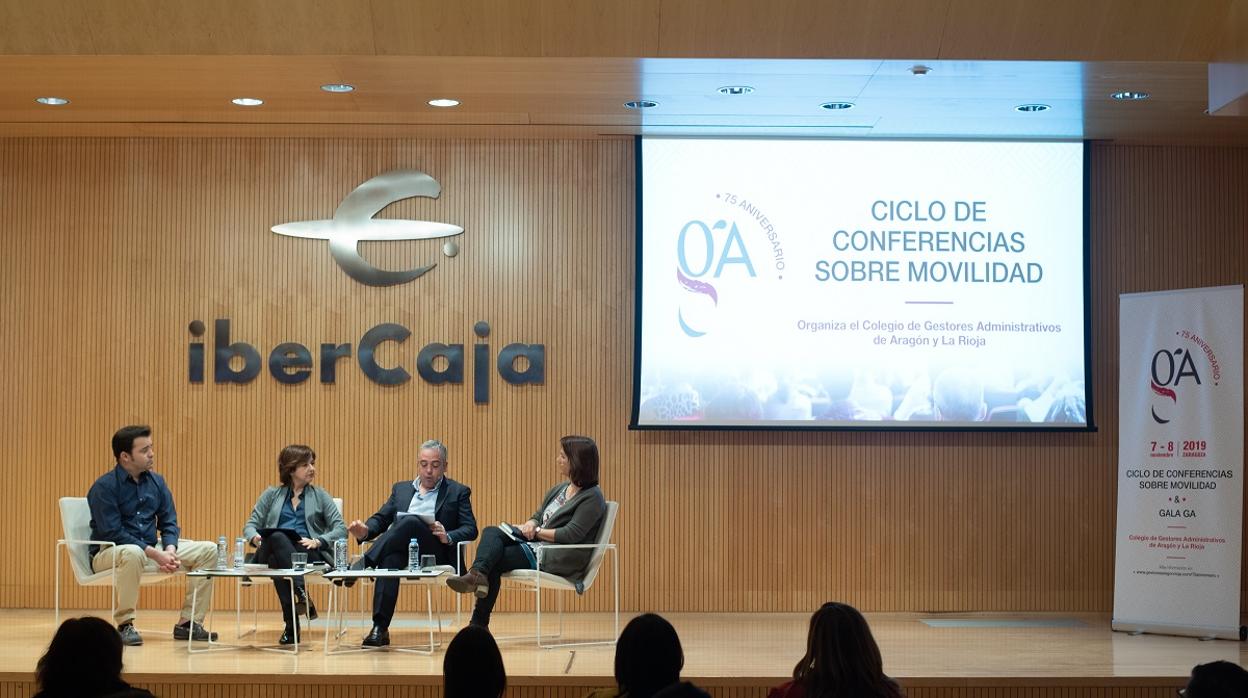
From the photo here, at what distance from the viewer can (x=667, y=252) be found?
27.7 ft

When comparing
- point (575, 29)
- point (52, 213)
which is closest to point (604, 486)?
point (575, 29)

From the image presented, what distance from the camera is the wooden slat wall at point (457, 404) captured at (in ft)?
27.5

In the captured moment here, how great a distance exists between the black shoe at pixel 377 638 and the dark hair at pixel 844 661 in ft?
12.0

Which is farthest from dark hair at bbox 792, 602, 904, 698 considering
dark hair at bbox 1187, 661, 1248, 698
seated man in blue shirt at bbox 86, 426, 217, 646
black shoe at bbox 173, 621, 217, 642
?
black shoe at bbox 173, 621, 217, 642

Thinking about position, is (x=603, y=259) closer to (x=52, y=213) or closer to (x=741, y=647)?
(x=741, y=647)

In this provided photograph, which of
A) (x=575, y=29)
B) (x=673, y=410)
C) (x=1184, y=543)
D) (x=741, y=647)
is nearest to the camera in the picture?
(x=575, y=29)

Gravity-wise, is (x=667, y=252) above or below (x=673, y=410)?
above

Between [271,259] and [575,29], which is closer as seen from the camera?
[575,29]

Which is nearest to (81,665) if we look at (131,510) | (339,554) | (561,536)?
(339,554)

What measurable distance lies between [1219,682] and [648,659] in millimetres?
1316

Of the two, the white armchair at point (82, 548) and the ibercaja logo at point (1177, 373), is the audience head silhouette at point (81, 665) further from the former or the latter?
the ibercaja logo at point (1177, 373)

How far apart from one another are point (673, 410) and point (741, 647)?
6.33 ft

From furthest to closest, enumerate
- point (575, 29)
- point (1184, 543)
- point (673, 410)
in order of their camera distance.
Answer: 1. point (673, 410)
2. point (1184, 543)
3. point (575, 29)

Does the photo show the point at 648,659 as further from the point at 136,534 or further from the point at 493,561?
the point at 136,534
